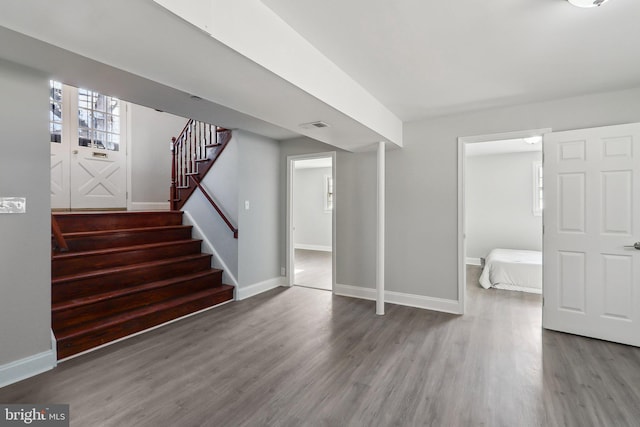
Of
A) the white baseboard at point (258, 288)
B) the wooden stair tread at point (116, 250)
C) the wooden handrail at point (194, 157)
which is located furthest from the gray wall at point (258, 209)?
the wooden stair tread at point (116, 250)

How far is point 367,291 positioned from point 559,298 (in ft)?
7.26

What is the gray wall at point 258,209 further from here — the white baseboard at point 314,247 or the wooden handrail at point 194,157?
the white baseboard at point 314,247

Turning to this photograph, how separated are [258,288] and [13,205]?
2979 mm

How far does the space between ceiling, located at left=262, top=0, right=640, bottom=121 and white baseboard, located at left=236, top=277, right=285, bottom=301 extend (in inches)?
123

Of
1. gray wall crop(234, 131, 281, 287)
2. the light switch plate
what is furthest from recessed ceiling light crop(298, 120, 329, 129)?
the light switch plate

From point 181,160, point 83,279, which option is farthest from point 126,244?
point 181,160

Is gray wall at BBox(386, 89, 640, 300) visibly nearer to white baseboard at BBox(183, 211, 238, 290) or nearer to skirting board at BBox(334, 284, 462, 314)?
skirting board at BBox(334, 284, 462, 314)

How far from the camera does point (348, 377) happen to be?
7.69ft

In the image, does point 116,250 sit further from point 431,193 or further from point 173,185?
point 431,193

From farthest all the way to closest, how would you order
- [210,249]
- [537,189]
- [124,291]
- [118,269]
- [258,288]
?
[537,189] → [258,288] → [210,249] → [118,269] → [124,291]

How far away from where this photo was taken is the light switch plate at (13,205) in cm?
219

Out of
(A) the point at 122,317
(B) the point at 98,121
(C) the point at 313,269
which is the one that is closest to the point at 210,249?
(A) the point at 122,317

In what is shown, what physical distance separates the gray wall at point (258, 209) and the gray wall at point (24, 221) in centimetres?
219

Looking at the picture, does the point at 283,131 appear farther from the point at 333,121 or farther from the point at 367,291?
the point at 367,291
